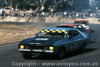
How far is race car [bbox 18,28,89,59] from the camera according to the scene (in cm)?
1044

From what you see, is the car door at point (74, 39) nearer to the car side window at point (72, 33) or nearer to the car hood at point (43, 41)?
the car side window at point (72, 33)

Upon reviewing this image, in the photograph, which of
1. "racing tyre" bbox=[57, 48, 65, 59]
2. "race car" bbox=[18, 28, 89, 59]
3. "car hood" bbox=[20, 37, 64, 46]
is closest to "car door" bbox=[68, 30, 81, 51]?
"race car" bbox=[18, 28, 89, 59]

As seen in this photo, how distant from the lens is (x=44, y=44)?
411 inches

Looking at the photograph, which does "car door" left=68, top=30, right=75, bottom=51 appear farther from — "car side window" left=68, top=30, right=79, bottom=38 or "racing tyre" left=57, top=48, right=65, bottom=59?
"racing tyre" left=57, top=48, right=65, bottom=59

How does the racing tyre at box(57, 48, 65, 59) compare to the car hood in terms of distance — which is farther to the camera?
the racing tyre at box(57, 48, 65, 59)

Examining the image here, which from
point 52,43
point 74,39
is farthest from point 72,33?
point 52,43

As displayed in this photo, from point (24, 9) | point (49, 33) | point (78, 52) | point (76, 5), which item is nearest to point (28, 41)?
point (49, 33)

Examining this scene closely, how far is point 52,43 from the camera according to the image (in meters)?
10.5

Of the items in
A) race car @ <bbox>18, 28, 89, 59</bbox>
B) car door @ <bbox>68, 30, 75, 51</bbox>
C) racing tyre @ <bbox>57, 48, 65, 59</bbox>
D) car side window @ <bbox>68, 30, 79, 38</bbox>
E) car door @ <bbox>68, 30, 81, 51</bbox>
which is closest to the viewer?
race car @ <bbox>18, 28, 89, 59</bbox>

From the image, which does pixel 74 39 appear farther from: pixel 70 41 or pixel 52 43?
pixel 52 43

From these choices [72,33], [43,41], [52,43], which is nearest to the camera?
[52,43]

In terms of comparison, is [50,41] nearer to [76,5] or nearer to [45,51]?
[45,51]

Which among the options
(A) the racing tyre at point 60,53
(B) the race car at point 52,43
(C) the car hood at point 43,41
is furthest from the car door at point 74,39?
(A) the racing tyre at point 60,53

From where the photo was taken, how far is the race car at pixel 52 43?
10438mm
